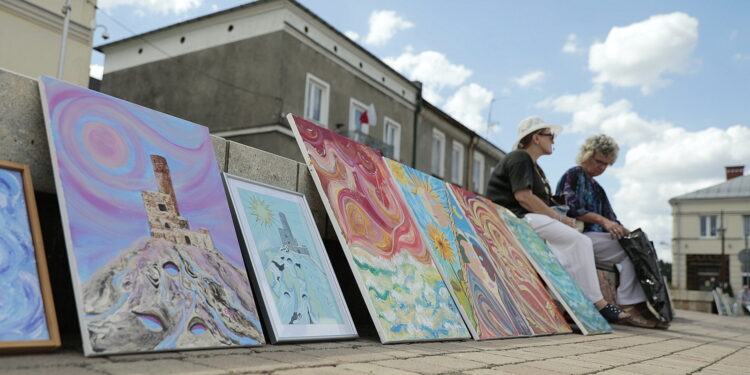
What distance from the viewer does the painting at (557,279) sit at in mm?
4145

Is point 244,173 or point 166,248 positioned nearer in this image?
point 166,248

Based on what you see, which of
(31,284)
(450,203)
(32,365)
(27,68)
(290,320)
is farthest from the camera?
(27,68)

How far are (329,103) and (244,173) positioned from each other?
574 inches

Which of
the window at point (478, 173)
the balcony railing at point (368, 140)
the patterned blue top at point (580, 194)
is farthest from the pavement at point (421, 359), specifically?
the window at point (478, 173)

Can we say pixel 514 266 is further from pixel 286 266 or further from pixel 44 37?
pixel 44 37

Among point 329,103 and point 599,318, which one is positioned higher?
point 329,103

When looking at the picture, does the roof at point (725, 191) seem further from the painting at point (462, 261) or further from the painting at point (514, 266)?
the painting at point (462, 261)

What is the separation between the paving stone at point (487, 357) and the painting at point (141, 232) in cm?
80

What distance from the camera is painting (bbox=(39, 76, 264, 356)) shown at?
1.70 meters

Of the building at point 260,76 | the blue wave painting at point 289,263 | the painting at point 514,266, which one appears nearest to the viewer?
the blue wave painting at point 289,263

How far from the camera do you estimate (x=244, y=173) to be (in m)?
2.72

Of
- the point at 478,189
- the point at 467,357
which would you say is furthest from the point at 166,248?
the point at 478,189

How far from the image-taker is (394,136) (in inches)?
822

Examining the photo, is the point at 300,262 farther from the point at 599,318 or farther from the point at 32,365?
the point at 599,318
